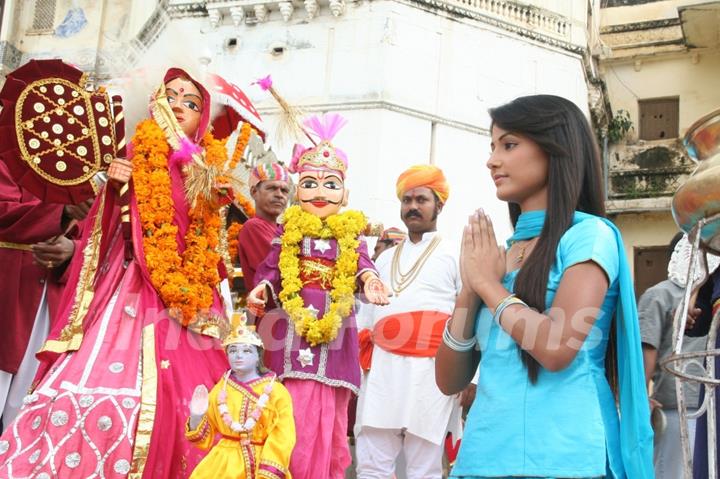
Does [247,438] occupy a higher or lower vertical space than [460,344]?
lower

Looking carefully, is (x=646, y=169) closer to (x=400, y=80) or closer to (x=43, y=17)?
(x=400, y=80)

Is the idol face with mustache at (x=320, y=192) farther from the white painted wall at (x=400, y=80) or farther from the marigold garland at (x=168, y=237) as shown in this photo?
the white painted wall at (x=400, y=80)

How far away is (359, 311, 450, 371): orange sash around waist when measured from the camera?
5.95m

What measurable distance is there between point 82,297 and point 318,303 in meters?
1.24

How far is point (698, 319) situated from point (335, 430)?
77.4 inches

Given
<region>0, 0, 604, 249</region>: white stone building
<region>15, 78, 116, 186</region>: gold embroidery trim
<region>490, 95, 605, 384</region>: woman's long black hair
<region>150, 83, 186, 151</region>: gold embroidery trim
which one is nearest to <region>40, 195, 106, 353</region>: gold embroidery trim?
<region>15, 78, 116, 186</region>: gold embroidery trim

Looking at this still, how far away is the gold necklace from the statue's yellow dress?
180 cm

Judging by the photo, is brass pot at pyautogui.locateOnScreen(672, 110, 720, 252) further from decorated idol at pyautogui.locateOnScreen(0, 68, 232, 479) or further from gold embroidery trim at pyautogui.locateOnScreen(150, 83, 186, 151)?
gold embroidery trim at pyautogui.locateOnScreen(150, 83, 186, 151)

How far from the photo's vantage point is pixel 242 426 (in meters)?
4.38

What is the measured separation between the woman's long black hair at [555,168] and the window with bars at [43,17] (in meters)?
19.4

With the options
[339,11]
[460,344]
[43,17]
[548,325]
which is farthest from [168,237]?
[43,17]

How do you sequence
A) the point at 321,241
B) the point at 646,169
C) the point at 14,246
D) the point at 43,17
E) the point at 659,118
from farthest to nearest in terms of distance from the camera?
the point at 43,17
the point at 659,118
the point at 646,169
the point at 14,246
the point at 321,241

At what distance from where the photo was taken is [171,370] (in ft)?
15.3

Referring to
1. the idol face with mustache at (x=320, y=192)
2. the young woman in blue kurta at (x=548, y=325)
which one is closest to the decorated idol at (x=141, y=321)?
the idol face with mustache at (x=320, y=192)
